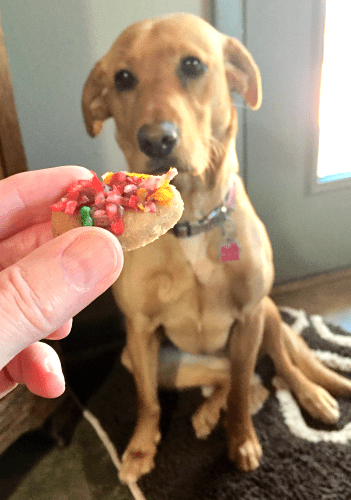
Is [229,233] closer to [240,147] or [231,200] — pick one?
[231,200]

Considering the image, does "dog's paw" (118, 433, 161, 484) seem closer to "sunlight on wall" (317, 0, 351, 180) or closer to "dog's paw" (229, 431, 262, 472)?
"dog's paw" (229, 431, 262, 472)

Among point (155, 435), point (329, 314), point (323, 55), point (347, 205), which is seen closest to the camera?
point (155, 435)

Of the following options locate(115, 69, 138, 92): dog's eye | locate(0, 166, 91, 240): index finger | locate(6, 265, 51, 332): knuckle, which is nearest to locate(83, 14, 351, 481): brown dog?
locate(115, 69, 138, 92): dog's eye

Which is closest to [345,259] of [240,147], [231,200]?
[240,147]

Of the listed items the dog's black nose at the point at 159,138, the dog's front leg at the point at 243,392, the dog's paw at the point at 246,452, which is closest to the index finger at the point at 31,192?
the dog's black nose at the point at 159,138

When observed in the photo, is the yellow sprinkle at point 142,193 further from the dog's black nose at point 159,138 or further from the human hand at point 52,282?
the dog's black nose at point 159,138
